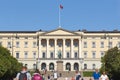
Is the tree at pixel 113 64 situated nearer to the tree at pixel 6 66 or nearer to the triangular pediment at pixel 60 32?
the tree at pixel 6 66

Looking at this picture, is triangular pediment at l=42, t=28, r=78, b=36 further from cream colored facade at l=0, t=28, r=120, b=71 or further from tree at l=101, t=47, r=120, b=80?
tree at l=101, t=47, r=120, b=80

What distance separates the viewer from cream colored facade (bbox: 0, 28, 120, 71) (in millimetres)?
104438

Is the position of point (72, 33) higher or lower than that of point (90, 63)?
higher

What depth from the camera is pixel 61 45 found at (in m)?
106

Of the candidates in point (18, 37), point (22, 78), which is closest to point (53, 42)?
point (18, 37)

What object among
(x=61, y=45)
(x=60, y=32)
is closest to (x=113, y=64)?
(x=60, y=32)

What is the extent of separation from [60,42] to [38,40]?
5173 millimetres

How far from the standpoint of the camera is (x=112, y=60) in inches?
1949

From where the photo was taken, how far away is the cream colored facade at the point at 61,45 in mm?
104438

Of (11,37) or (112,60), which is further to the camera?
(11,37)

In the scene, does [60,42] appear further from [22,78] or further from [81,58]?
[22,78]

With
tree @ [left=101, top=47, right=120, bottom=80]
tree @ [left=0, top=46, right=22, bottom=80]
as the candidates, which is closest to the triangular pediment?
tree @ [left=0, top=46, right=22, bottom=80]

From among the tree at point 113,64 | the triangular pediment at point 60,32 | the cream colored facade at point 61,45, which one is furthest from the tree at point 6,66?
the cream colored facade at point 61,45

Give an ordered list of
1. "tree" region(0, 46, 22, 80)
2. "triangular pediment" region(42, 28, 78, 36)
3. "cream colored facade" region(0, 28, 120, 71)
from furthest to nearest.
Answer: "cream colored facade" region(0, 28, 120, 71)
"triangular pediment" region(42, 28, 78, 36)
"tree" region(0, 46, 22, 80)
